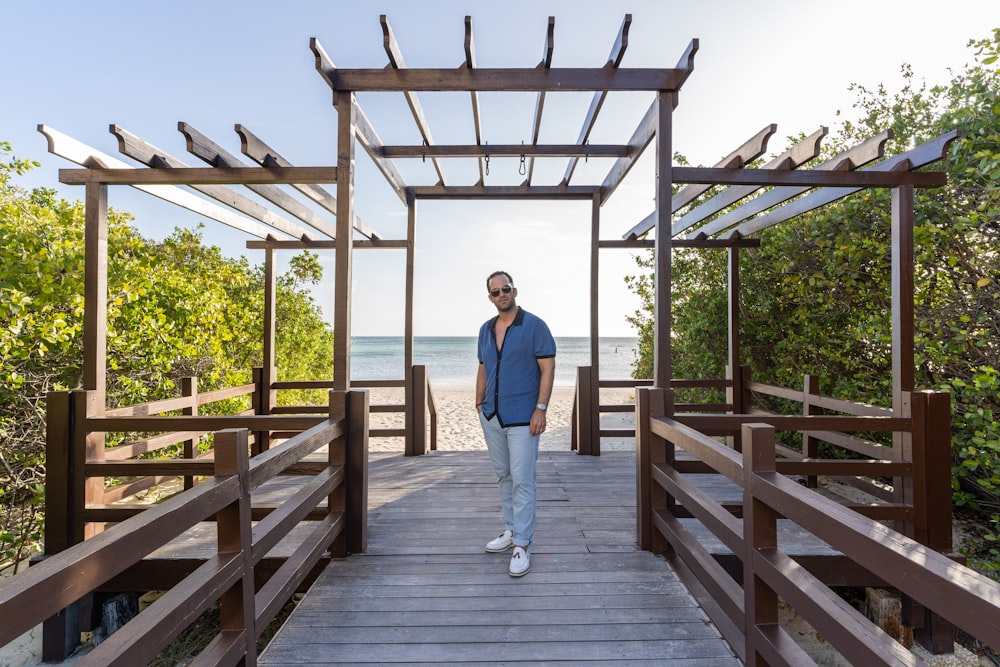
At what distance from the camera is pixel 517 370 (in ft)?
9.29

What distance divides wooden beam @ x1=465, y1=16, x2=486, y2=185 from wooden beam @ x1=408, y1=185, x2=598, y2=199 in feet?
0.54

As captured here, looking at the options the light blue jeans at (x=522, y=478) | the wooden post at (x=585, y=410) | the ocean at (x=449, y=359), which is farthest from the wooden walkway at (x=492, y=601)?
the ocean at (x=449, y=359)

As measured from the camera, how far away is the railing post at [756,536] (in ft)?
5.57

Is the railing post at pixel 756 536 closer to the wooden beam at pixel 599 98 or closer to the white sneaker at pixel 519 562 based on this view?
the white sneaker at pixel 519 562

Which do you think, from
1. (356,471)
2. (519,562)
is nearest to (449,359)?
(356,471)

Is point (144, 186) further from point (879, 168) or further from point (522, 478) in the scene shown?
point (879, 168)

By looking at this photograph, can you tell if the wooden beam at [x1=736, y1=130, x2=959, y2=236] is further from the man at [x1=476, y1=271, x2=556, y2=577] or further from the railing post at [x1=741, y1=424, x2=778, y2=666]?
the man at [x1=476, y1=271, x2=556, y2=577]

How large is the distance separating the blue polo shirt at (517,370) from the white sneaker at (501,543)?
75 cm

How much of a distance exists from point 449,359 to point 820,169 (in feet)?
125

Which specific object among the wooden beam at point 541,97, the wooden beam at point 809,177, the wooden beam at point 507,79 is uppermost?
the wooden beam at point 541,97

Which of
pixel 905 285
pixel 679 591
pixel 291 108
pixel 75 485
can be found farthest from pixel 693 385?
pixel 291 108

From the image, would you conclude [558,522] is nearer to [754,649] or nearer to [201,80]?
[754,649]

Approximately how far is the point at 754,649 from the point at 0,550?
5360 mm

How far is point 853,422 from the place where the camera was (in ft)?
9.34
